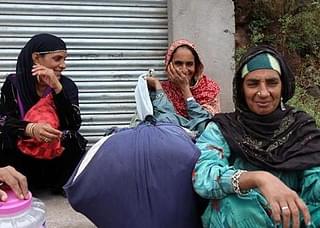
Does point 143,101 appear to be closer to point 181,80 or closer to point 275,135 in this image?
point 181,80

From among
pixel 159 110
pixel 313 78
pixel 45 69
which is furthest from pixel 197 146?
pixel 313 78

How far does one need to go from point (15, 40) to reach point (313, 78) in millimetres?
3273

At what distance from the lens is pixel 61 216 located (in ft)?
12.1

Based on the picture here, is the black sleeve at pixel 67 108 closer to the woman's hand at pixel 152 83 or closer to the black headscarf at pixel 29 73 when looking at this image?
the black headscarf at pixel 29 73

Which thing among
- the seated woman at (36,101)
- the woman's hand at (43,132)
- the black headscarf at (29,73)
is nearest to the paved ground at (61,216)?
the seated woman at (36,101)

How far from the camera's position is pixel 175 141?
277 centimetres

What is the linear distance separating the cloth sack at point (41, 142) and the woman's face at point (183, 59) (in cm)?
88

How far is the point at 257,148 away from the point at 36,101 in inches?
68.3

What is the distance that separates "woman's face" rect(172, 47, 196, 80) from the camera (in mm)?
3838

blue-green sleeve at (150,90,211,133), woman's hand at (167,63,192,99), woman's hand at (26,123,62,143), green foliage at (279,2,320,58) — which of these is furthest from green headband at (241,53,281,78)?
green foliage at (279,2,320,58)

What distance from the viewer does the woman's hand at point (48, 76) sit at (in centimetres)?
356

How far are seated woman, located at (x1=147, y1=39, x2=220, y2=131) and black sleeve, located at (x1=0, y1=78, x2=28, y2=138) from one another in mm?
880

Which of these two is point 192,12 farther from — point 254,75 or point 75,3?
point 254,75

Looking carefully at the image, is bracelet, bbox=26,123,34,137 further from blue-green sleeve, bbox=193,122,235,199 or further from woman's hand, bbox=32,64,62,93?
blue-green sleeve, bbox=193,122,235,199
